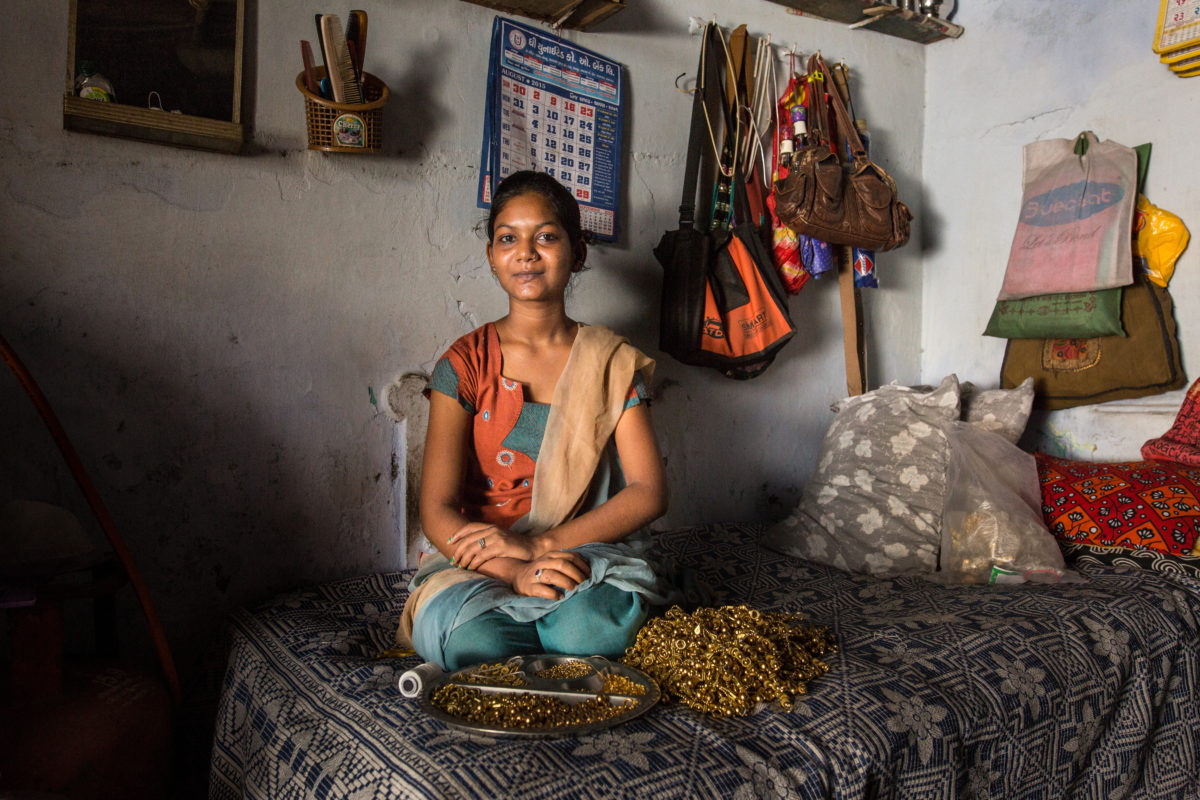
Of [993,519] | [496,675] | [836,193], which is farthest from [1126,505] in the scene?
[496,675]

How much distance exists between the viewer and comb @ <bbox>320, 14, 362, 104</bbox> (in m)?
1.87

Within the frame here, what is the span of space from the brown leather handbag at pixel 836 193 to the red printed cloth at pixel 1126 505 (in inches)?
38.6

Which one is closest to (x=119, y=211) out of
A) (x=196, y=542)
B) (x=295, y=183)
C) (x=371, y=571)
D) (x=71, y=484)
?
(x=295, y=183)

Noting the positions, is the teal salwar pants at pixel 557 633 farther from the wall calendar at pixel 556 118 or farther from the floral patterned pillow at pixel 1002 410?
the floral patterned pillow at pixel 1002 410

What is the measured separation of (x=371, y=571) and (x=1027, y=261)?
2.51 metres

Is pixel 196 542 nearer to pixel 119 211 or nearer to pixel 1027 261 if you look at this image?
pixel 119 211

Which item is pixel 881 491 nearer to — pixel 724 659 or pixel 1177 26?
pixel 724 659

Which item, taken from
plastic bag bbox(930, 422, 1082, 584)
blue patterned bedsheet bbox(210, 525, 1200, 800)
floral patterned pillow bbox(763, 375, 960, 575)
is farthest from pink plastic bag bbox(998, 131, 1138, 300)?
blue patterned bedsheet bbox(210, 525, 1200, 800)

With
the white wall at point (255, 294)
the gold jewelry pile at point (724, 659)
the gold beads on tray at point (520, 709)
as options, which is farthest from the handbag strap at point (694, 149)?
the gold beads on tray at point (520, 709)

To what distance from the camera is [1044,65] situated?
2961mm

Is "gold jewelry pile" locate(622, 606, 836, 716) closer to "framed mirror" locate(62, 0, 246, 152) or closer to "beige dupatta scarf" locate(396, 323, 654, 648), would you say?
"beige dupatta scarf" locate(396, 323, 654, 648)

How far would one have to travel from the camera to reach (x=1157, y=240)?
258 cm

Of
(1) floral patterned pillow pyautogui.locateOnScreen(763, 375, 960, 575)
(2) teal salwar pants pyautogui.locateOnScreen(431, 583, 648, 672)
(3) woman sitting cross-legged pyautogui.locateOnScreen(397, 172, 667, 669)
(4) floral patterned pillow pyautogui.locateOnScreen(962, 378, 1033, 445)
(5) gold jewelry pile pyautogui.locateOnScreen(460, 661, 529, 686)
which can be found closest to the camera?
(5) gold jewelry pile pyautogui.locateOnScreen(460, 661, 529, 686)

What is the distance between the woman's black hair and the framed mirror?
66cm
